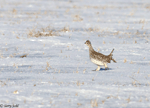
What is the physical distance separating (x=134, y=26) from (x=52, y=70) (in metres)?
10.5

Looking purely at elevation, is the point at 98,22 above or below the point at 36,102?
above

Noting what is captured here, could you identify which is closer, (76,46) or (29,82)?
(29,82)

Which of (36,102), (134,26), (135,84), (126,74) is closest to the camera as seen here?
(36,102)

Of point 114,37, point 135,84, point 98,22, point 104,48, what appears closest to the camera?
point 135,84

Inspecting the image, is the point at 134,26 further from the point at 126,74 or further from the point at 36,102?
the point at 36,102

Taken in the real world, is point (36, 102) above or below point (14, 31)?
below

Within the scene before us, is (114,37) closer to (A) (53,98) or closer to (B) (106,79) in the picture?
(B) (106,79)

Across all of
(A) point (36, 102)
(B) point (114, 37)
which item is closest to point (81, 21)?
(B) point (114, 37)

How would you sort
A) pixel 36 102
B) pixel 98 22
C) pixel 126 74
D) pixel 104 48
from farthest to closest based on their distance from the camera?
pixel 98 22 → pixel 104 48 → pixel 126 74 → pixel 36 102

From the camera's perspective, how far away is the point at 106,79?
7.32 m

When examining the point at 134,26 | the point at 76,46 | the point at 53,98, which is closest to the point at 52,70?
the point at 53,98

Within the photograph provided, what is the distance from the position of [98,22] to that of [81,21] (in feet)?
3.61

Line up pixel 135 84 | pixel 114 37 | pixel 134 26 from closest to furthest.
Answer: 1. pixel 135 84
2. pixel 114 37
3. pixel 134 26

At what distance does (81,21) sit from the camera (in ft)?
64.4
